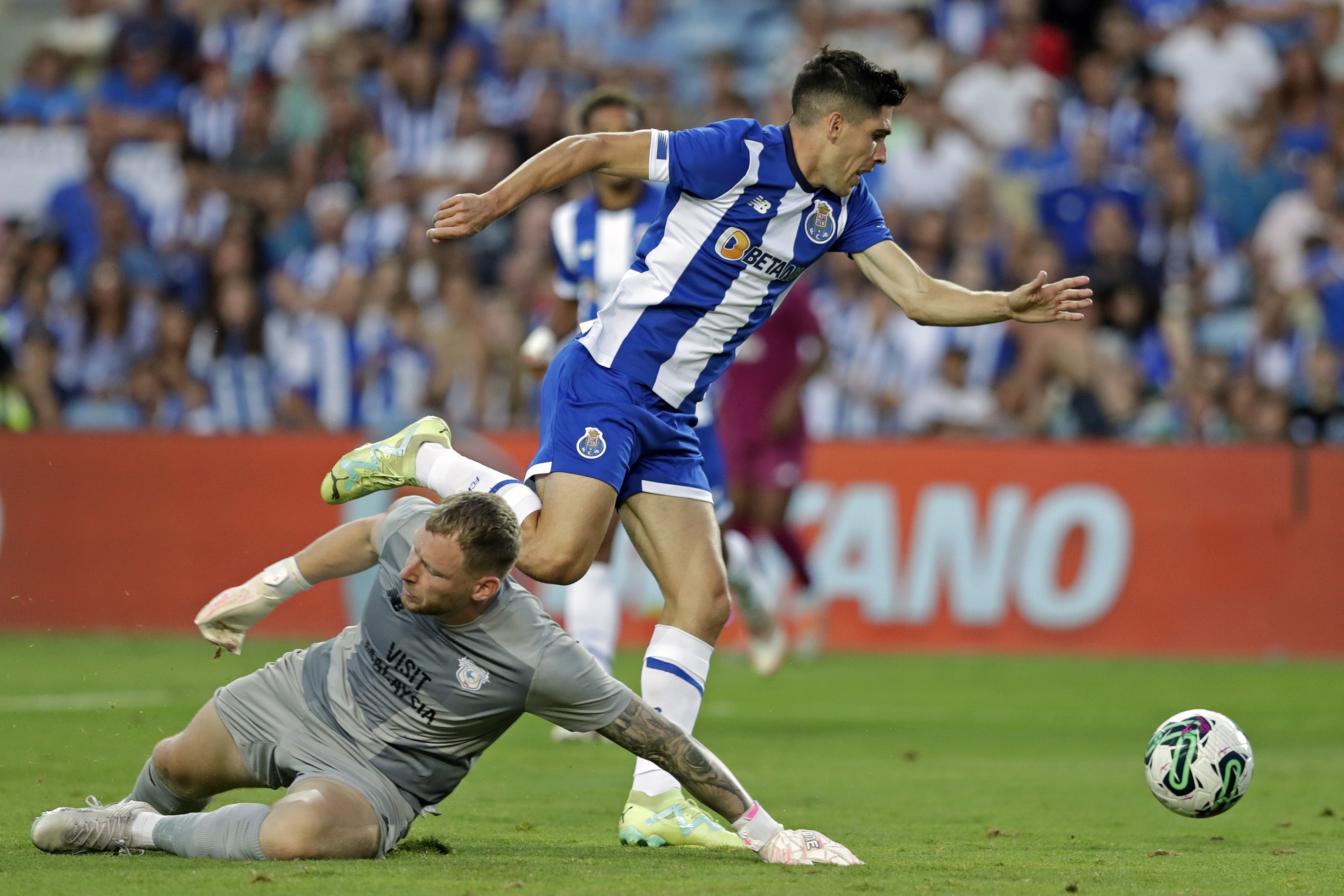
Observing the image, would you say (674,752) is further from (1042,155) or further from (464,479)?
(1042,155)

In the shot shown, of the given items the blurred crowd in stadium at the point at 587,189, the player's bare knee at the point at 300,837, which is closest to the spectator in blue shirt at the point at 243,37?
the blurred crowd in stadium at the point at 587,189

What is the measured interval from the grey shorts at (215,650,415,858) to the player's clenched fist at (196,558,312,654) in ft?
0.55

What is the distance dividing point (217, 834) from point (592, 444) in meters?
1.83

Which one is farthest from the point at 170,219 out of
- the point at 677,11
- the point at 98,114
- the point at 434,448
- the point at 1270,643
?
the point at 434,448

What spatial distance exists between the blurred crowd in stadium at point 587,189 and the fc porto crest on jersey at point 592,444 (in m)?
8.84

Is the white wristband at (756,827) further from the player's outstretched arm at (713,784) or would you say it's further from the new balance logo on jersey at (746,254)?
the new balance logo on jersey at (746,254)

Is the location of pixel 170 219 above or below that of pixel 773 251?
above

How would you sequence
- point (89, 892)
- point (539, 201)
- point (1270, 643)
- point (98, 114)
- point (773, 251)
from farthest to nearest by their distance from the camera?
point (98, 114) → point (539, 201) → point (1270, 643) → point (773, 251) → point (89, 892)

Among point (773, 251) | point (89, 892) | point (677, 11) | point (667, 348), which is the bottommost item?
point (89, 892)

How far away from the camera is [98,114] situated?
19.0m

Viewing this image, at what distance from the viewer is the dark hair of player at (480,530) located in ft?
16.4

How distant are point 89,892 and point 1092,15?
51.1 ft

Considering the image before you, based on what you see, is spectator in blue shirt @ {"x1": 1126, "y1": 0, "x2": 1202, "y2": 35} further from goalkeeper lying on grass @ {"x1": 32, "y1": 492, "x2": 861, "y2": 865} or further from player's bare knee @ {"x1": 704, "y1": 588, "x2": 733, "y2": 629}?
goalkeeper lying on grass @ {"x1": 32, "y1": 492, "x2": 861, "y2": 865}

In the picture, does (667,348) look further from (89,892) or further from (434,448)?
(89,892)
